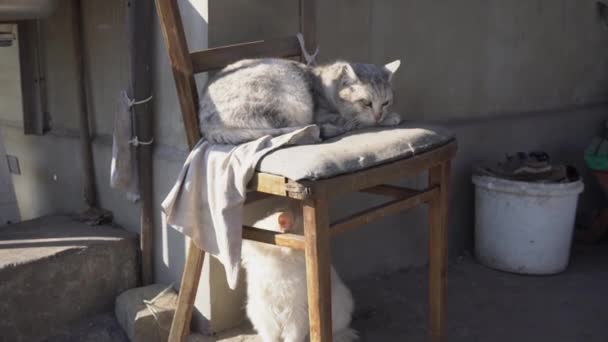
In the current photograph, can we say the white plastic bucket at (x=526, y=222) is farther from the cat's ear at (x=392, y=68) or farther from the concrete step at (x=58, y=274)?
the concrete step at (x=58, y=274)

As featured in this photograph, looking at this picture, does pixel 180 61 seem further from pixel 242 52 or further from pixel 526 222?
pixel 526 222

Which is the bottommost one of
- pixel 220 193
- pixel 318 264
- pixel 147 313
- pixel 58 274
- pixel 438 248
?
pixel 147 313

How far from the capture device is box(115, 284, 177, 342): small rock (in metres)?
2.19

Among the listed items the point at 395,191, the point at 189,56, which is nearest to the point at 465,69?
the point at 395,191

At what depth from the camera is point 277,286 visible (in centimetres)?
202

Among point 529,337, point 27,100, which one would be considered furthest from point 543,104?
point 27,100

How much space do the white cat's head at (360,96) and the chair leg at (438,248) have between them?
0.27 meters

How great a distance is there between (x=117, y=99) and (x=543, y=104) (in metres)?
2.35

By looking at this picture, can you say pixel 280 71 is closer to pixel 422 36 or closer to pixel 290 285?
pixel 290 285

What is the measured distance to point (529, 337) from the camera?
2.41 m

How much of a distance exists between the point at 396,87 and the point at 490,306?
102cm

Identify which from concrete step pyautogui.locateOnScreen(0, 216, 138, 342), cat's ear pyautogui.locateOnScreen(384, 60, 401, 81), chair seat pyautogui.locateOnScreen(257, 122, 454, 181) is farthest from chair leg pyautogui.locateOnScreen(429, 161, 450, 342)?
concrete step pyautogui.locateOnScreen(0, 216, 138, 342)

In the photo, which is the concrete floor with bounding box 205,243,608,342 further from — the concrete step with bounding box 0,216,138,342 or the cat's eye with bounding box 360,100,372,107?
the cat's eye with bounding box 360,100,372,107

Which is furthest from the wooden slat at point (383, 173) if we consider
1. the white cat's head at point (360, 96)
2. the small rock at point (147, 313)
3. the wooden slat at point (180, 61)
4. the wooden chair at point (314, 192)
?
the small rock at point (147, 313)
